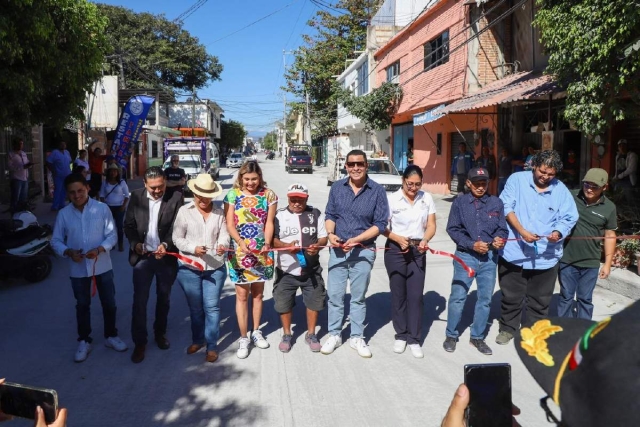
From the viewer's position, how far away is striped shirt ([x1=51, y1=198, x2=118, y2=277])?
16.0 feet

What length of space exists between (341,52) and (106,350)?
37.6 metres

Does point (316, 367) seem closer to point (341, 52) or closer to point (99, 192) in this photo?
point (99, 192)

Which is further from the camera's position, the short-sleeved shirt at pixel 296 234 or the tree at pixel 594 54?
the tree at pixel 594 54

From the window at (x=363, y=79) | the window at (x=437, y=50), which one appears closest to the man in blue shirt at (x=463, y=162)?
the window at (x=437, y=50)

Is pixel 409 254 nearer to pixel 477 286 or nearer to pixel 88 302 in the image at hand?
pixel 477 286

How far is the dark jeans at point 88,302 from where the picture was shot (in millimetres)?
4930

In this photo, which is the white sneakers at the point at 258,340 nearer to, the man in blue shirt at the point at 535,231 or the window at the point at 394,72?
the man in blue shirt at the point at 535,231

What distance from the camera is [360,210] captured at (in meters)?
5.05

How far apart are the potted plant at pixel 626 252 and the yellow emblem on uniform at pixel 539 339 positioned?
6676mm

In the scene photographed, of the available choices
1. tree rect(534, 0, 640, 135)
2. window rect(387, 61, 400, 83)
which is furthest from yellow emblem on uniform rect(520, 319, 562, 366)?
window rect(387, 61, 400, 83)

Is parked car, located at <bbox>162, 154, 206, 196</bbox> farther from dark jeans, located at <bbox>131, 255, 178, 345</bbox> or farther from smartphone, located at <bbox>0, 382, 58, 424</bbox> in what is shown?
smartphone, located at <bbox>0, 382, 58, 424</bbox>

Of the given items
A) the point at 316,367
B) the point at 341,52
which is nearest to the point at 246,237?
the point at 316,367

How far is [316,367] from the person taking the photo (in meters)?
4.78

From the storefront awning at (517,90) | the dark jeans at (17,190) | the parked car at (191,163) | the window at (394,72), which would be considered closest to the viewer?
the storefront awning at (517,90)
